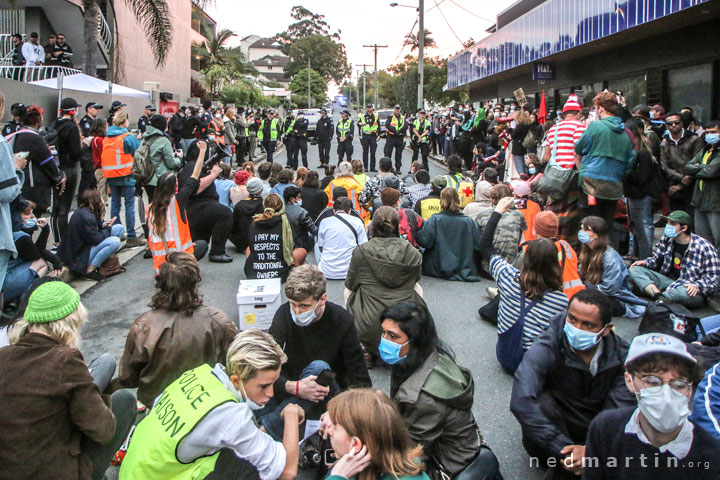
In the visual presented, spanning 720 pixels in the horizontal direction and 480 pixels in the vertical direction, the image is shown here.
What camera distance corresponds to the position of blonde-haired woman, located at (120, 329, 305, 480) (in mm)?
2787

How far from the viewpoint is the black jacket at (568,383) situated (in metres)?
3.65

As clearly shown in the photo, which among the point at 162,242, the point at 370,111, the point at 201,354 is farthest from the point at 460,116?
the point at 201,354

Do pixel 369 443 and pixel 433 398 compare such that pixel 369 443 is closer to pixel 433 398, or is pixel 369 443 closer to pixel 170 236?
pixel 433 398

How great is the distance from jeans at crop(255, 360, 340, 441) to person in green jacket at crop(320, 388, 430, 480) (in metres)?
1.21

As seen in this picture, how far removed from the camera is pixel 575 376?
3742 millimetres

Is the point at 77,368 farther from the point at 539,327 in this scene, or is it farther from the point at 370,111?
the point at 370,111

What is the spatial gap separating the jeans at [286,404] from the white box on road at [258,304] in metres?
1.48

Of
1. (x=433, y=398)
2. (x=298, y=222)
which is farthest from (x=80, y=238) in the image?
(x=433, y=398)

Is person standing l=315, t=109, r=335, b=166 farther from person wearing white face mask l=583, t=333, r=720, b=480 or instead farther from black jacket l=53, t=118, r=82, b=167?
person wearing white face mask l=583, t=333, r=720, b=480

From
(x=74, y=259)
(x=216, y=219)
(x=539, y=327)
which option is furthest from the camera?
(x=216, y=219)

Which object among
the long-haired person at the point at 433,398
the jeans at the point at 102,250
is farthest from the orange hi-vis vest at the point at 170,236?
the long-haired person at the point at 433,398

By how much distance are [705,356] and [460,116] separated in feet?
53.6

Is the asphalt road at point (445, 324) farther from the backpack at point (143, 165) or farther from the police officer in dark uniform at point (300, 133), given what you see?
the police officer in dark uniform at point (300, 133)

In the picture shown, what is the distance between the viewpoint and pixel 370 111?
62.4 feet
